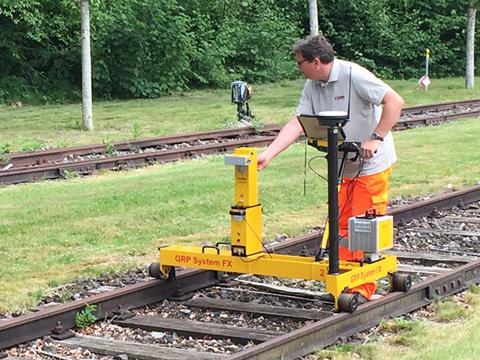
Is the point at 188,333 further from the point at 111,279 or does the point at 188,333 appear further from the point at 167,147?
the point at 167,147

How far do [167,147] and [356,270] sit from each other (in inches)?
460

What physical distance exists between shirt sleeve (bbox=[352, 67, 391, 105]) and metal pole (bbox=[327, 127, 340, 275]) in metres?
0.48

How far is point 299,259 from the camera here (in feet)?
23.5

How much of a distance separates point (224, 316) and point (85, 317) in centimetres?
105

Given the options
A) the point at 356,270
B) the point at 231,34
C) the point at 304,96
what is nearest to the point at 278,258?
the point at 356,270

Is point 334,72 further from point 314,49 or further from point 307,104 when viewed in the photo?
point 307,104

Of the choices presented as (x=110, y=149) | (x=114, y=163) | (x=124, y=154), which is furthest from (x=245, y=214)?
(x=110, y=149)

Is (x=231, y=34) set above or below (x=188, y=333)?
above

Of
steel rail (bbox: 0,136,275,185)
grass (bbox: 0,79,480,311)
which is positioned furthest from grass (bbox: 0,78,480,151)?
steel rail (bbox: 0,136,275,185)

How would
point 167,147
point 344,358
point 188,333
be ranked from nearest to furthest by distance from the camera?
1. point 344,358
2. point 188,333
3. point 167,147

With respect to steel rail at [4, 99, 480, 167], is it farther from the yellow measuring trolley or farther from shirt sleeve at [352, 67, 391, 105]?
shirt sleeve at [352, 67, 391, 105]

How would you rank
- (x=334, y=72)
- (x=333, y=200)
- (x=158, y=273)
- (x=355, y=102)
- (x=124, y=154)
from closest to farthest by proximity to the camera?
(x=333, y=200)
(x=334, y=72)
(x=355, y=102)
(x=158, y=273)
(x=124, y=154)

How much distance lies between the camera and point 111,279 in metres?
8.30

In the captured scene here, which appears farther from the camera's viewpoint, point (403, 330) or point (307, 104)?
point (307, 104)
